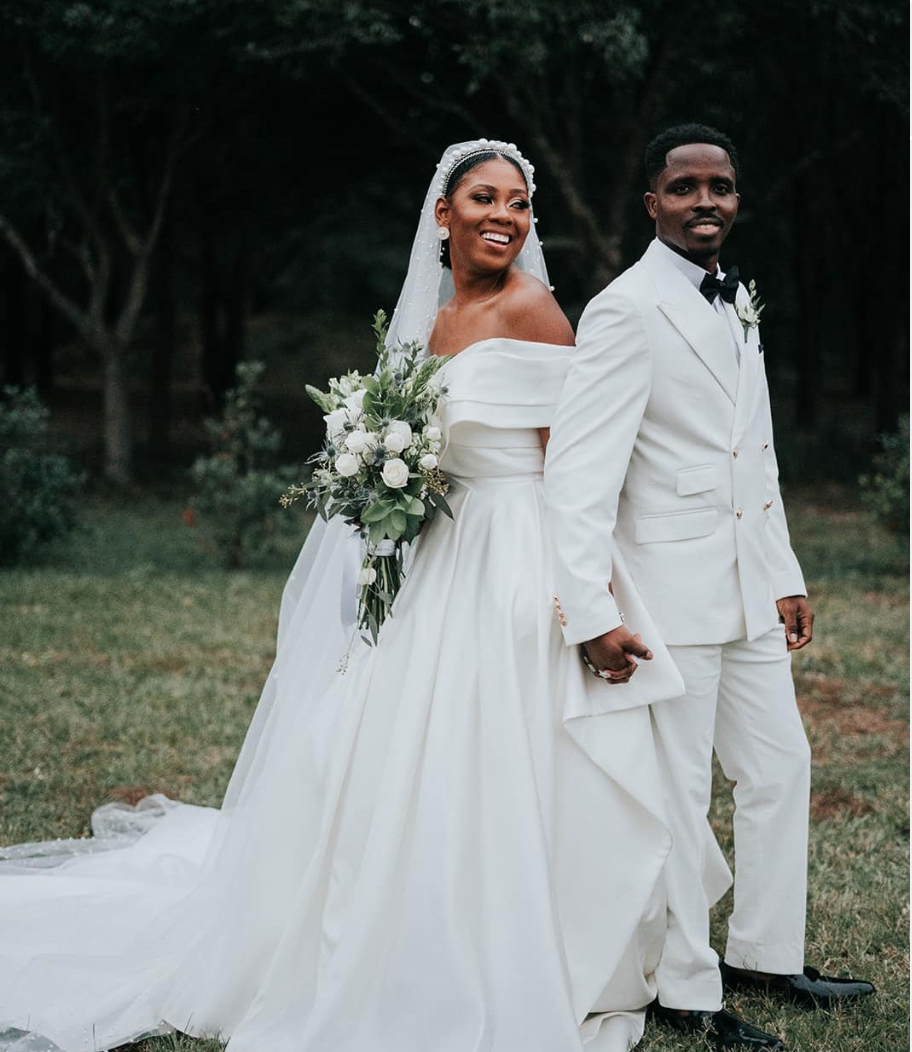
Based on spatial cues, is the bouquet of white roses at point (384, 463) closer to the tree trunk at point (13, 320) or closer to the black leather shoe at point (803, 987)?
the black leather shoe at point (803, 987)

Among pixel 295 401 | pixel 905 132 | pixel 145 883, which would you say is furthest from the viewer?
pixel 295 401

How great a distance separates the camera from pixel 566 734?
3.47m

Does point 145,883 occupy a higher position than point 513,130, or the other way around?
point 513,130

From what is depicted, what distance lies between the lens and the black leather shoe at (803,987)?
3.73 meters

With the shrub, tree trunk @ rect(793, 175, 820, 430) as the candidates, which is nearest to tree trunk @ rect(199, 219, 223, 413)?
tree trunk @ rect(793, 175, 820, 430)

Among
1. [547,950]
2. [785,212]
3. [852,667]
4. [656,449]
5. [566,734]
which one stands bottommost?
[852,667]

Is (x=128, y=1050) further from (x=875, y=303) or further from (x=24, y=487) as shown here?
(x=875, y=303)

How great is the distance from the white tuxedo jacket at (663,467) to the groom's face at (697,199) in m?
0.07

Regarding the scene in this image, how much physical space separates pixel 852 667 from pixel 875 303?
47.5 ft

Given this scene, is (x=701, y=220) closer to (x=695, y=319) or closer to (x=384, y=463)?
(x=695, y=319)

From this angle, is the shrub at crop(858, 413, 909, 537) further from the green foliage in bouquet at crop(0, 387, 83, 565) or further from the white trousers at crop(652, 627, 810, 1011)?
the white trousers at crop(652, 627, 810, 1011)

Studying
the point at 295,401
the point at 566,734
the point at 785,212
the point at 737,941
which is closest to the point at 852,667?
the point at 737,941

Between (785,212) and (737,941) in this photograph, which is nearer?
(737,941)

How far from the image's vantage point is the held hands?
146 inches
